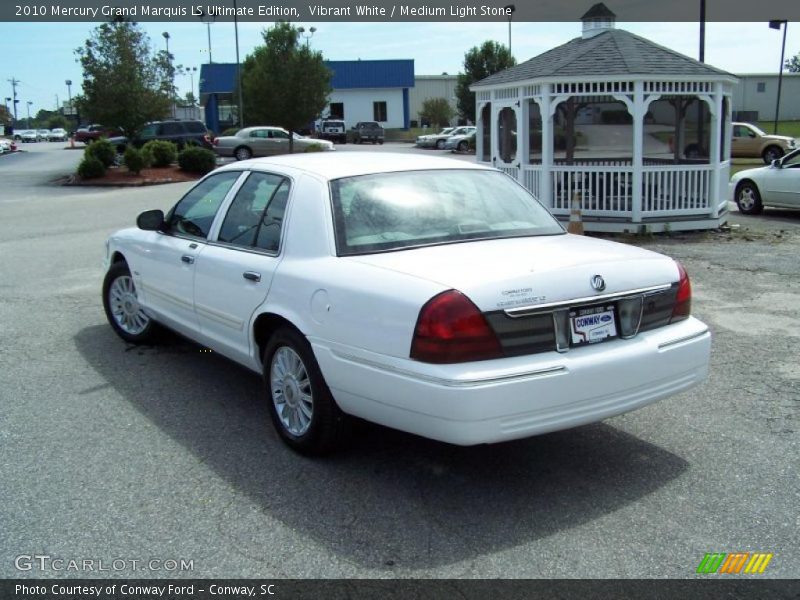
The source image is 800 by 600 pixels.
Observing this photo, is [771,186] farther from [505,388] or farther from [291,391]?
[505,388]

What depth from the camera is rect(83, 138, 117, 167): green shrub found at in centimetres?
2778

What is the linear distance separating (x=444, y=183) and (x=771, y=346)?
3.38 meters

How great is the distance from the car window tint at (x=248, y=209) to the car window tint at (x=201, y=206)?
Result: 232 millimetres

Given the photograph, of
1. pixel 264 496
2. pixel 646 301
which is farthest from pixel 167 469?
pixel 646 301

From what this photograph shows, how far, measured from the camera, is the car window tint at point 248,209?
5.23m

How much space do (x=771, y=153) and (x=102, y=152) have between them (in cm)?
2419

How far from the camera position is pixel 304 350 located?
4438mm

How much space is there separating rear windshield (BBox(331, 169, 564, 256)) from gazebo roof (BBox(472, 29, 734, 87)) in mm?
9407

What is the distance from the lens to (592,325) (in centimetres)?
411

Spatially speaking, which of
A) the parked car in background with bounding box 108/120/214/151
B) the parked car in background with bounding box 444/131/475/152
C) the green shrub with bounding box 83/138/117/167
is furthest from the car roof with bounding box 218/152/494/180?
the parked car in background with bounding box 444/131/475/152


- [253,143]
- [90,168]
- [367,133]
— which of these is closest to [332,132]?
[367,133]

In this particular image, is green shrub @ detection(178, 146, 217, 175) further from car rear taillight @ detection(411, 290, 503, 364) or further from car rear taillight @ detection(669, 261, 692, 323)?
car rear taillight @ detection(411, 290, 503, 364)

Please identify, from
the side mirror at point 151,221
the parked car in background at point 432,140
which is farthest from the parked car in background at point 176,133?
the side mirror at point 151,221

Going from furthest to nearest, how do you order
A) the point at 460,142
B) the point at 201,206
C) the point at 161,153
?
the point at 460,142
the point at 161,153
the point at 201,206
